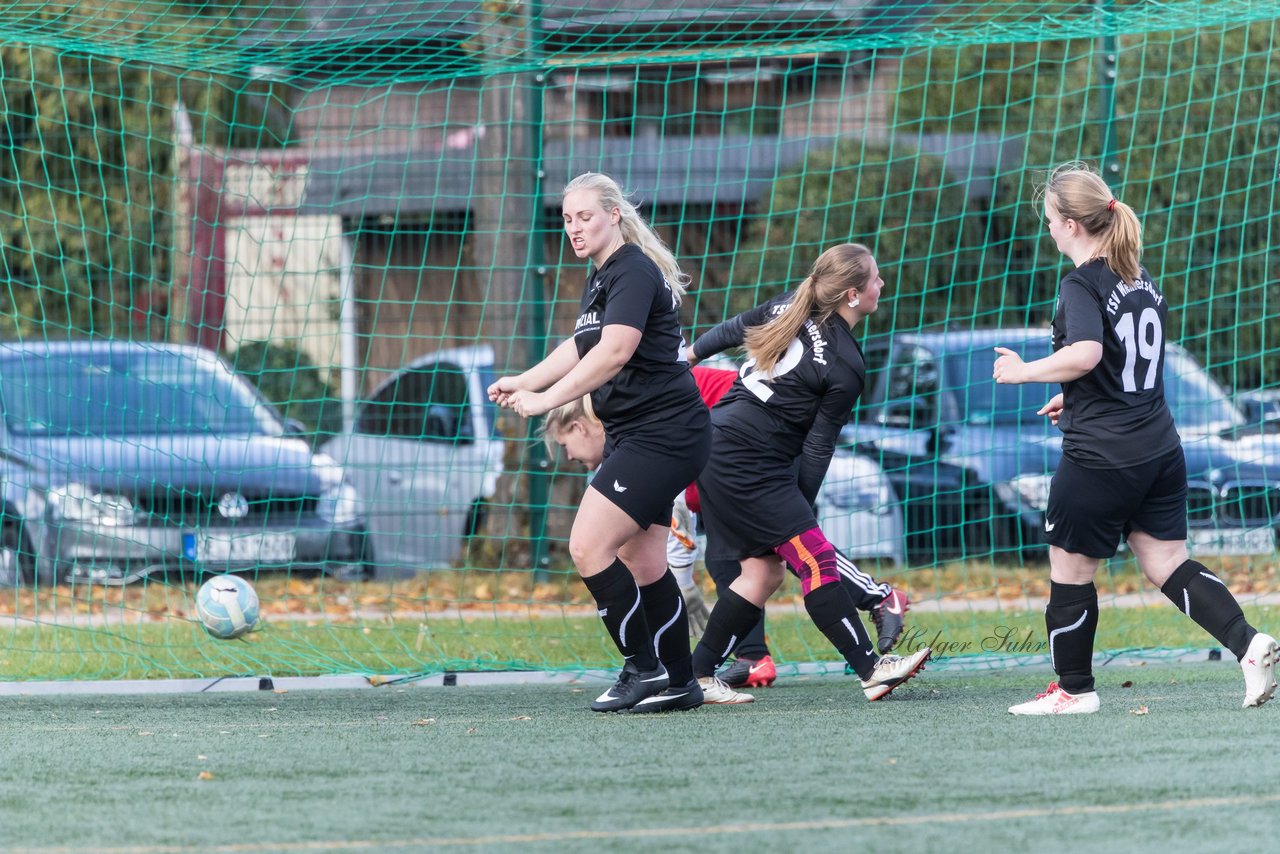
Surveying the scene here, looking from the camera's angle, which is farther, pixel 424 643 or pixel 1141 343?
pixel 424 643

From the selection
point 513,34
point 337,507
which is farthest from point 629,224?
point 337,507

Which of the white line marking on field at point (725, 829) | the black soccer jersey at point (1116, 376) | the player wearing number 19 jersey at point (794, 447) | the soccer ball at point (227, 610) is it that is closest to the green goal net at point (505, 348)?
the soccer ball at point (227, 610)

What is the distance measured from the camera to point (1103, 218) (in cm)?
495

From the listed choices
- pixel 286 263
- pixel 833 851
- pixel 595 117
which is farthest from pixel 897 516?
pixel 833 851

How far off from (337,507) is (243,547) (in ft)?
1.89

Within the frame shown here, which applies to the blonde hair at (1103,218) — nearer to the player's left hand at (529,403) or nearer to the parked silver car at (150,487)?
the player's left hand at (529,403)

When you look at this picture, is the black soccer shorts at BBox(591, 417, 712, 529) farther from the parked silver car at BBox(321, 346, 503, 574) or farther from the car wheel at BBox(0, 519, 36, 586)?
the car wheel at BBox(0, 519, 36, 586)

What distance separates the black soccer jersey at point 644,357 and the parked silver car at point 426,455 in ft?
12.5

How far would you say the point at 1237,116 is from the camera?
9438mm

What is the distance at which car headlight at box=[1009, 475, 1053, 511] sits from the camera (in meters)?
9.09

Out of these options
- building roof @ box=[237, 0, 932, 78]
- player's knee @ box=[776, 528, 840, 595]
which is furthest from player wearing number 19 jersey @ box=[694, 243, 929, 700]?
building roof @ box=[237, 0, 932, 78]

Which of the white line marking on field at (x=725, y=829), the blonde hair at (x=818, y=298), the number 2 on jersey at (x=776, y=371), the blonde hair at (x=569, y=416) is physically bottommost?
the white line marking on field at (x=725, y=829)

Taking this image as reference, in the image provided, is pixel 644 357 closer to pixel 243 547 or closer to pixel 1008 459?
pixel 1008 459

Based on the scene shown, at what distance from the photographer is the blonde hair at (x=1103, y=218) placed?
4.93 meters
